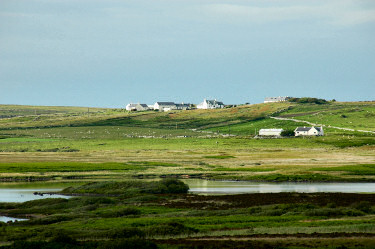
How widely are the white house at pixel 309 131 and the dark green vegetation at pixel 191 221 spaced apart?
115500mm

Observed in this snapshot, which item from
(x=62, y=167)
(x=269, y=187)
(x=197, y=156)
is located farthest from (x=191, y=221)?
(x=197, y=156)

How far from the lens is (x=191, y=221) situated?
165 feet

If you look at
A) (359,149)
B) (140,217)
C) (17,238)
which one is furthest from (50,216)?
(359,149)

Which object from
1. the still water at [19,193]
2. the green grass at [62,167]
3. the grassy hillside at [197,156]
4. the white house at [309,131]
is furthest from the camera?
the white house at [309,131]

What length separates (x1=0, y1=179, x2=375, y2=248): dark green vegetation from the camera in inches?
1544

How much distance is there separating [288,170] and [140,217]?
2055 inches

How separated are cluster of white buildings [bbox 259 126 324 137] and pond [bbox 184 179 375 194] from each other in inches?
3887

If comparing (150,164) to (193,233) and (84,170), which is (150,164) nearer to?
(84,170)

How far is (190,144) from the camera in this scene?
556ft

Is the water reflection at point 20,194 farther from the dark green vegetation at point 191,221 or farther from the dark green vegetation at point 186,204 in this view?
the dark green vegetation at point 191,221

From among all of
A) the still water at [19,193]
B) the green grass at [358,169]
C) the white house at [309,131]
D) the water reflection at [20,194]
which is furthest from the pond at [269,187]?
the white house at [309,131]

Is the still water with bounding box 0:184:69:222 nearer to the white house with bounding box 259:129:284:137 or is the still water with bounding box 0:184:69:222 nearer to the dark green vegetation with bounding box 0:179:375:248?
the dark green vegetation with bounding box 0:179:375:248

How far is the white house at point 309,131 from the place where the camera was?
605 ft

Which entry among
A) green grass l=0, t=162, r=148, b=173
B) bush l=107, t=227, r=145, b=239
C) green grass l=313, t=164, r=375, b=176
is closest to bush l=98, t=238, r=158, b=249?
bush l=107, t=227, r=145, b=239
